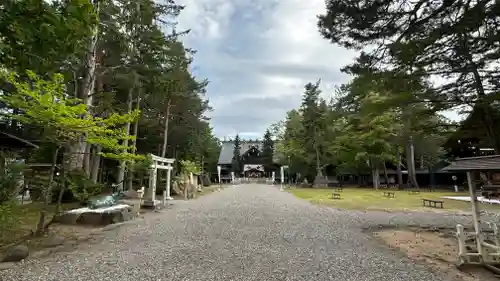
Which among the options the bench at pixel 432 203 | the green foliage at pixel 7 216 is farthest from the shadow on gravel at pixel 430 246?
the green foliage at pixel 7 216

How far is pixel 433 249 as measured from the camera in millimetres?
5898

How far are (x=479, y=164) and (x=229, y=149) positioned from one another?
1943 inches

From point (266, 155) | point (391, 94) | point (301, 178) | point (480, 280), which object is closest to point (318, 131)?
point (301, 178)

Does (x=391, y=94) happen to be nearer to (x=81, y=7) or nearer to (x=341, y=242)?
(x=341, y=242)

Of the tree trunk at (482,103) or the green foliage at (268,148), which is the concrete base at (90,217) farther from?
the green foliage at (268,148)

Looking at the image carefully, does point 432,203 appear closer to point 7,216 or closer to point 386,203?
point 386,203

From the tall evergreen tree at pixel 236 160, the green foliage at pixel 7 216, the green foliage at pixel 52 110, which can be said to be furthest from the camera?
the tall evergreen tree at pixel 236 160

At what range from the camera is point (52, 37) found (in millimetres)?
2885

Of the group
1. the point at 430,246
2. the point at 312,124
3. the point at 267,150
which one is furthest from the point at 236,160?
the point at 430,246

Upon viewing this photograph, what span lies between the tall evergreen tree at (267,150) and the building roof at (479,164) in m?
41.1

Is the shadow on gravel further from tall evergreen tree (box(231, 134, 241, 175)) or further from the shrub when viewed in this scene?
tall evergreen tree (box(231, 134, 241, 175))

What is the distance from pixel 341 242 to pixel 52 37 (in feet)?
19.1

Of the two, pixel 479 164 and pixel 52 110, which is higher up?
pixel 52 110

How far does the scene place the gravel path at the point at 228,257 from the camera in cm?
404
